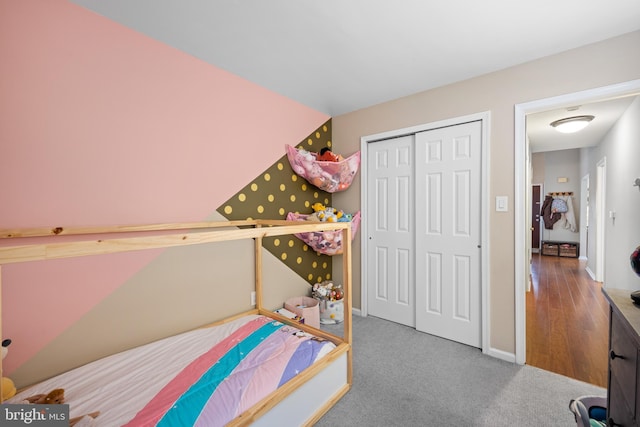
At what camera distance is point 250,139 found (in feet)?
7.54

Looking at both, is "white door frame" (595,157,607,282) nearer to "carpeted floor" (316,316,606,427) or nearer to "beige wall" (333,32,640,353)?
"beige wall" (333,32,640,353)

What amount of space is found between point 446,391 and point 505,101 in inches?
83.0

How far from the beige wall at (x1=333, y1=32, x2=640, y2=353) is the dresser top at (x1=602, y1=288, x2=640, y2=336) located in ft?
3.33

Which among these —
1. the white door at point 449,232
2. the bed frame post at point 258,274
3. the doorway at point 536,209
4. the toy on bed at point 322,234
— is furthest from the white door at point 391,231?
the doorway at point 536,209

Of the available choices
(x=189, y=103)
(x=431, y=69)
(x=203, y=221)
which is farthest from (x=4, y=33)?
(x=431, y=69)

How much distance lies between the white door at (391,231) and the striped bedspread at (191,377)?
1292mm

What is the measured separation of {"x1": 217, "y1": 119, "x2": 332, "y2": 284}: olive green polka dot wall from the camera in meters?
2.29

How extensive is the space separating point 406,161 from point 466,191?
24.7 inches

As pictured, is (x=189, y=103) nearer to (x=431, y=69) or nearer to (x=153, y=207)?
(x=153, y=207)

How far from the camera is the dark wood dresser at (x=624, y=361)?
2.69 ft

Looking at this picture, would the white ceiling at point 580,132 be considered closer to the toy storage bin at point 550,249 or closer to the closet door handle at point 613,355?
the closet door handle at point 613,355

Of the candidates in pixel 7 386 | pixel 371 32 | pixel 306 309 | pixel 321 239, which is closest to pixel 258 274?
pixel 306 309

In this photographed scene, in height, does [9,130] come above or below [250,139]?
below

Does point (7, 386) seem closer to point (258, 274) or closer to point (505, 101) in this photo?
point (258, 274)
